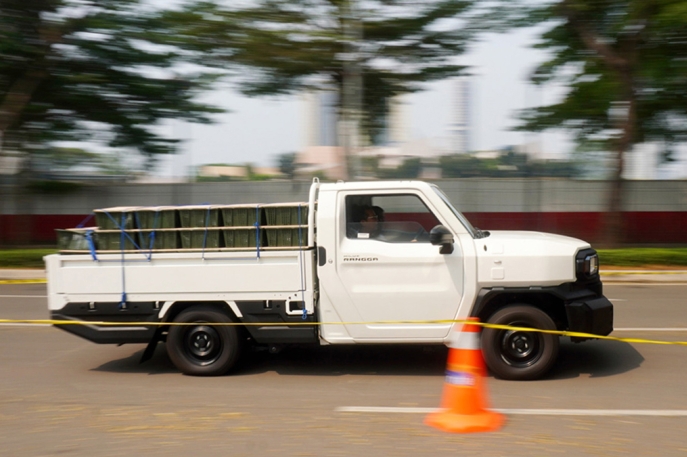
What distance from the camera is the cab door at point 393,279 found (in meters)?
6.40

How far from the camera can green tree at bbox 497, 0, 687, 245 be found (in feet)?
57.2

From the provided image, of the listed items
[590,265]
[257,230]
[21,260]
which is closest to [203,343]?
[257,230]

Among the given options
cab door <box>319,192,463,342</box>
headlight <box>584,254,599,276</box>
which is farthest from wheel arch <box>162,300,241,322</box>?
headlight <box>584,254,599,276</box>

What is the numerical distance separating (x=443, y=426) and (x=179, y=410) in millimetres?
2114

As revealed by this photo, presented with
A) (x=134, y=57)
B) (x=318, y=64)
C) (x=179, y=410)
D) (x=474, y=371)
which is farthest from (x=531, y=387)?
(x=134, y=57)

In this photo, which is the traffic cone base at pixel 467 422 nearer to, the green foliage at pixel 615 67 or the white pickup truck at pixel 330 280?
the white pickup truck at pixel 330 280

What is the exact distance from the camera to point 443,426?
201 inches

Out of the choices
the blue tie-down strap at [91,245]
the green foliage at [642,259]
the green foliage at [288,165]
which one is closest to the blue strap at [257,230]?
the blue tie-down strap at [91,245]

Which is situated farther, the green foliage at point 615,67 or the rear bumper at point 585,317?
the green foliage at point 615,67

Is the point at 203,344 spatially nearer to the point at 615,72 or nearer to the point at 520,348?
the point at 520,348

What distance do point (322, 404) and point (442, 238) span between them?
1736 millimetres

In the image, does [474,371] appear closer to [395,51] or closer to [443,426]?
[443,426]

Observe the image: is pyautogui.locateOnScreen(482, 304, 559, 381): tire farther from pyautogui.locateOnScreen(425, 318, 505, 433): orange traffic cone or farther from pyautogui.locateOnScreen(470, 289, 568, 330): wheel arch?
pyautogui.locateOnScreen(425, 318, 505, 433): orange traffic cone

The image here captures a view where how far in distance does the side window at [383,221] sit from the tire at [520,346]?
1.01 meters
